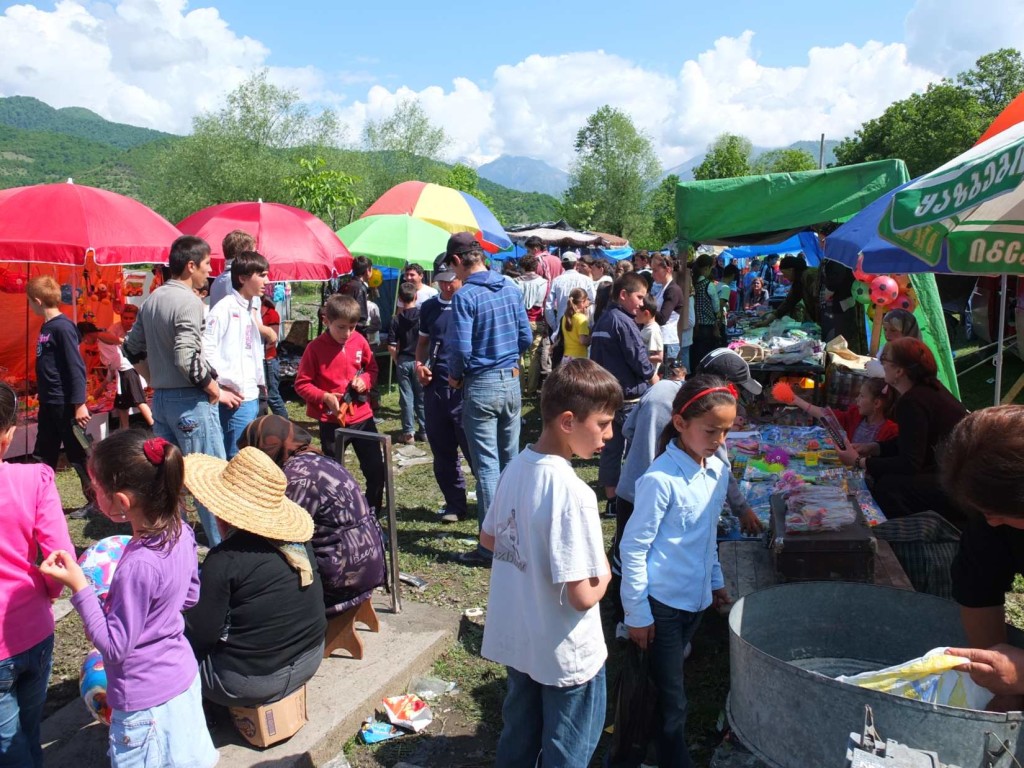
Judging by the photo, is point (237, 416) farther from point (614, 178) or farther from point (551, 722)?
point (614, 178)

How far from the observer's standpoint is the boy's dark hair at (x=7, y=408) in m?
2.49

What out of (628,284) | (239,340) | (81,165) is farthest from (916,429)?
(81,165)

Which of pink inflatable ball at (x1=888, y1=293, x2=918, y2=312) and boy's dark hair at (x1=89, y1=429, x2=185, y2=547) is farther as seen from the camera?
pink inflatable ball at (x1=888, y1=293, x2=918, y2=312)

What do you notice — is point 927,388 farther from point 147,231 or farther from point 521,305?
point 147,231

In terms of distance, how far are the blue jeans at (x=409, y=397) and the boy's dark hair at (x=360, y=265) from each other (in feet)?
7.74

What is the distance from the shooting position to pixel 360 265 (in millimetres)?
10117

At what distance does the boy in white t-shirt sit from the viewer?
7.52ft

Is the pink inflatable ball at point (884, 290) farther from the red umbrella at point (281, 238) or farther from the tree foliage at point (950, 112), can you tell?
the tree foliage at point (950, 112)

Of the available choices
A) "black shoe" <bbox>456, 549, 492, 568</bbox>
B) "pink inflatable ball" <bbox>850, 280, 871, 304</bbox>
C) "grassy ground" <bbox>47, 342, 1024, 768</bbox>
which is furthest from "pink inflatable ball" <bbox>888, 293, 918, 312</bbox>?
"black shoe" <bbox>456, 549, 492, 568</bbox>

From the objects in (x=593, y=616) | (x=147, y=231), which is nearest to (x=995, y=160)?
(x=593, y=616)

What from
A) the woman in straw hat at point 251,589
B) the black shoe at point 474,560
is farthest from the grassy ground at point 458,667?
the woman in straw hat at point 251,589

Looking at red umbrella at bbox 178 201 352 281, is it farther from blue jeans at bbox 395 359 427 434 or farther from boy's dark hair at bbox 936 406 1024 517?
boy's dark hair at bbox 936 406 1024 517

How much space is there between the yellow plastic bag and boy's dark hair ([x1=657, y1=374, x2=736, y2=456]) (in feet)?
3.81

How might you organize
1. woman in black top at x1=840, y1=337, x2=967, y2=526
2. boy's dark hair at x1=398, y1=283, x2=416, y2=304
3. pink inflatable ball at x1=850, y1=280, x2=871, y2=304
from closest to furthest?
woman in black top at x1=840, y1=337, x2=967, y2=526
pink inflatable ball at x1=850, y1=280, x2=871, y2=304
boy's dark hair at x1=398, y1=283, x2=416, y2=304
